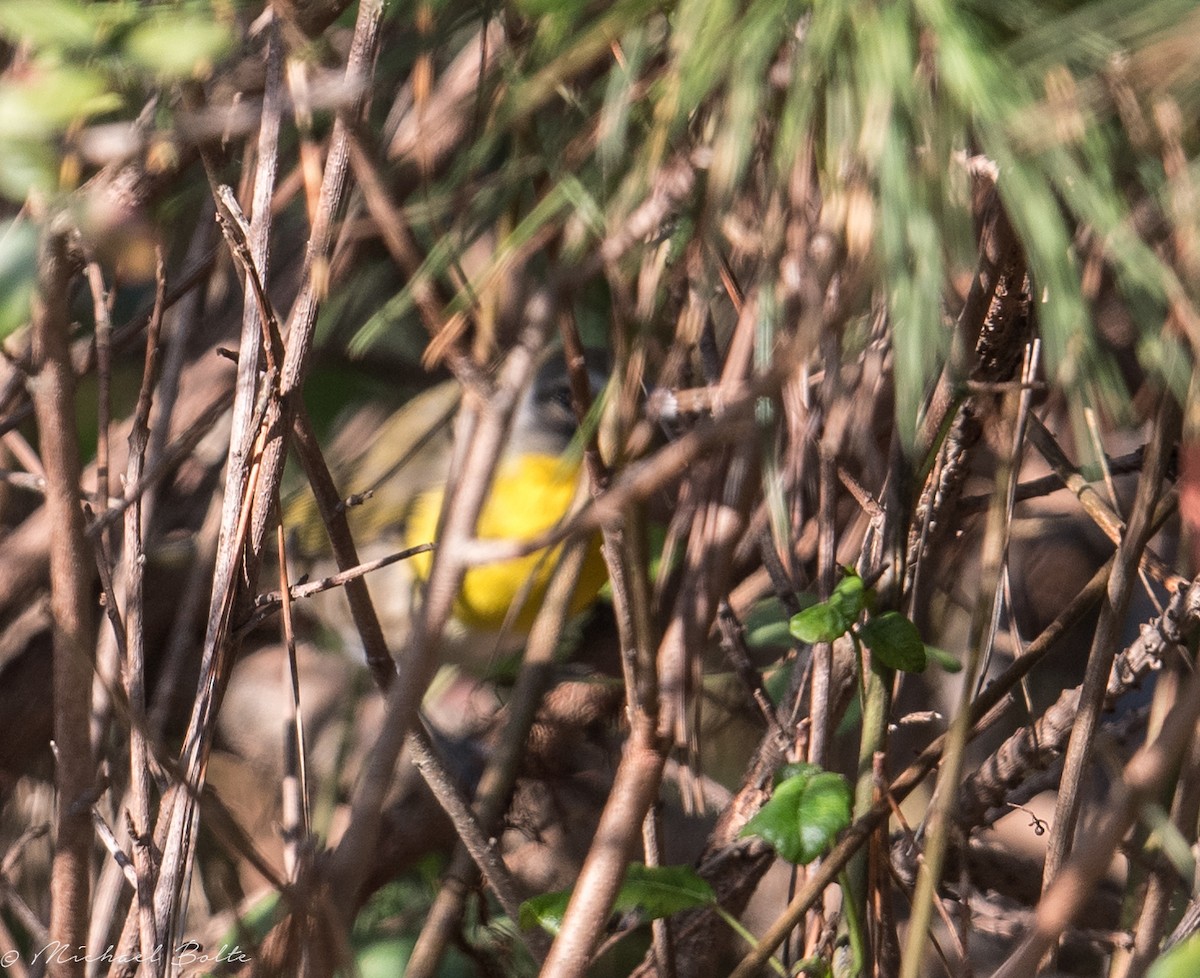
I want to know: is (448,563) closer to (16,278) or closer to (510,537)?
(16,278)

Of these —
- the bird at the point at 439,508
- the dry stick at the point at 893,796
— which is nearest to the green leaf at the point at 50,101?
the dry stick at the point at 893,796

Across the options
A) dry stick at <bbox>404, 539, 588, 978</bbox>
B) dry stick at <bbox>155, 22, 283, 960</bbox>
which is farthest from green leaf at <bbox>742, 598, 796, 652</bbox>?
dry stick at <bbox>155, 22, 283, 960</bbox>

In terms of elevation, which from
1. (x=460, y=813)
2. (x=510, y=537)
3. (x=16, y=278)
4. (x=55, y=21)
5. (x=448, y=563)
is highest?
(x=55, y=21)

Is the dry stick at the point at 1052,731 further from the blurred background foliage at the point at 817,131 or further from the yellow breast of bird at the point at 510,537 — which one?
the yellow breast of bird at the point at 510,537

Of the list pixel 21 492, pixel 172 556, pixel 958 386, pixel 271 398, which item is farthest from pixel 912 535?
pixel 21 492

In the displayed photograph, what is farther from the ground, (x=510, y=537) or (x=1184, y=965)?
(x=1184, y=965)

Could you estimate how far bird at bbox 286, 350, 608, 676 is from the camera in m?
1.76

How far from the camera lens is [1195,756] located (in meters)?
0.88

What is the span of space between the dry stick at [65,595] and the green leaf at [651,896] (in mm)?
341

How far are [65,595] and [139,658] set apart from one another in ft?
0.22

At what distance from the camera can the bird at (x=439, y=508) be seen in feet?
5.77

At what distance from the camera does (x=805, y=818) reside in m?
0.80

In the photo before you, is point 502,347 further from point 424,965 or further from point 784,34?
point 424,965

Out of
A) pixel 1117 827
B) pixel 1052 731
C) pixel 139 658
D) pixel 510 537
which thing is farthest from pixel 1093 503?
pixel 510 537
